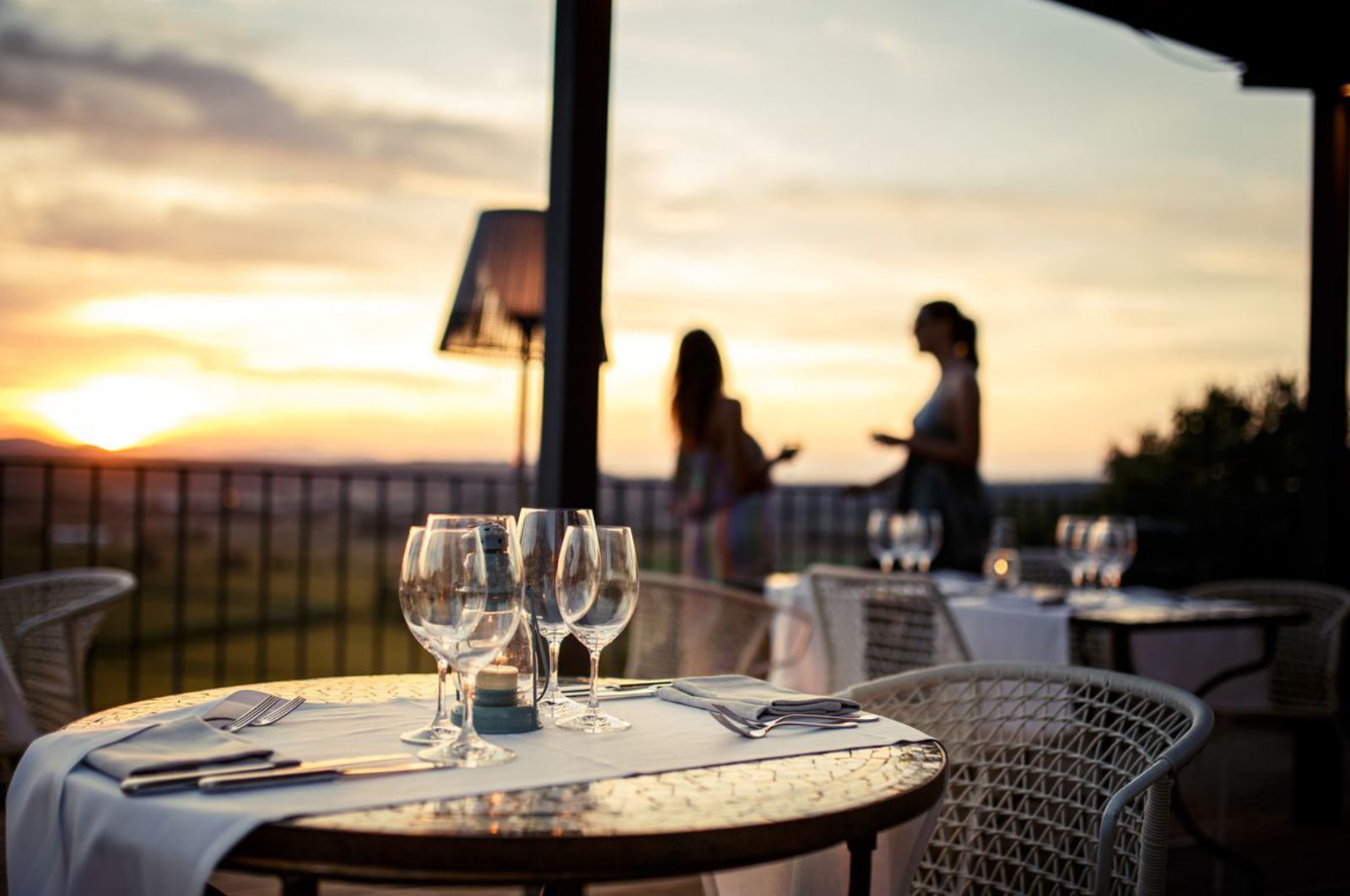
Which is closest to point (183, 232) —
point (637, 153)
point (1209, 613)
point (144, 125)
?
point (144, 125)

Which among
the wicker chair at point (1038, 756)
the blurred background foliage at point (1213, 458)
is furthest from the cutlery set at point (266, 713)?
the blurred background foliage at point (1213, 458)

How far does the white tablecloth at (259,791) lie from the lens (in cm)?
101

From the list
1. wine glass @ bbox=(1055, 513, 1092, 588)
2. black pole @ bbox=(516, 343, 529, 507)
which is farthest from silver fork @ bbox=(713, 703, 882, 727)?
black pole @ bbox=(516, 343, 529, 507)

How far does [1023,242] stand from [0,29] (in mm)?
5972

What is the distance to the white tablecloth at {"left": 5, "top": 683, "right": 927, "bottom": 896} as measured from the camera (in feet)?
3.30

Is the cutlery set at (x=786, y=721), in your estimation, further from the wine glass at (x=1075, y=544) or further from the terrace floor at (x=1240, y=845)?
the wine glass at (x=1075, y=544)

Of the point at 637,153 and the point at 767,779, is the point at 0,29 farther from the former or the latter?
the point at 767,779

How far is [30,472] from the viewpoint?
14.7ft

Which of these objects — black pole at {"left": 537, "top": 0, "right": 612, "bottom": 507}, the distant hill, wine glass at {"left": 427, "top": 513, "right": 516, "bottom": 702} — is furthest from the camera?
the distant hill

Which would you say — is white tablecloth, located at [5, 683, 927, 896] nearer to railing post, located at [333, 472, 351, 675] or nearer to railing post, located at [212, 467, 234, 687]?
railing post, located at [212, 467, 234, 687]

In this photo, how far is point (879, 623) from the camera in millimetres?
3393

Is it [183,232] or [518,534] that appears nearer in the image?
[518,534]

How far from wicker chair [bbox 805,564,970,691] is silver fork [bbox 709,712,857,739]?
174 cm

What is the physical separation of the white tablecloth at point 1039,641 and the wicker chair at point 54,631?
5.65 ft
